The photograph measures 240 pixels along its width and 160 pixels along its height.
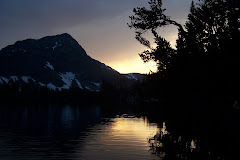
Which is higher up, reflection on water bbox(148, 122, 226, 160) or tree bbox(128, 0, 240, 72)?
tree bbox(128, 0, 240, 72)

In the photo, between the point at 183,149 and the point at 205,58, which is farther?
the point at 183,149

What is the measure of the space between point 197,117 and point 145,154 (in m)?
5.40

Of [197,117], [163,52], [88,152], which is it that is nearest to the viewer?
[163,52]

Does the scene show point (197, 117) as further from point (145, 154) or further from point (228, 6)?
point (228, 6)

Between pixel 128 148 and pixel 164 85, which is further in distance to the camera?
pixel 128 148

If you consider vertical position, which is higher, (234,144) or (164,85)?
(164,85)

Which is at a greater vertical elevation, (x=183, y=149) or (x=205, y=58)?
(x=205, y=58)

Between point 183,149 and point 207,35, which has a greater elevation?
point 207,35

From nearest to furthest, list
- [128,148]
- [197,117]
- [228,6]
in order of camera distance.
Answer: [228,6], [197,117], [128,148]

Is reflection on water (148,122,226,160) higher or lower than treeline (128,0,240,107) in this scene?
lower

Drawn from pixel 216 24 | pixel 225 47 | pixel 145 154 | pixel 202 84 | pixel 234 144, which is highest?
pixel 216 24

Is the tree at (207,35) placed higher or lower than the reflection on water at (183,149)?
higher

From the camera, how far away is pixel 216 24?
1880 cm

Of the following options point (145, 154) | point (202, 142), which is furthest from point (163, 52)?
point (145, 154)
